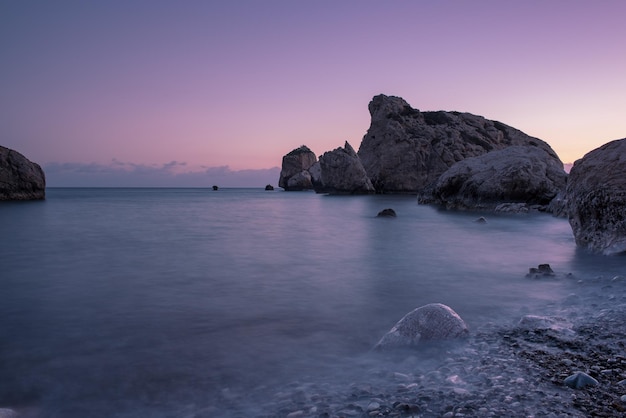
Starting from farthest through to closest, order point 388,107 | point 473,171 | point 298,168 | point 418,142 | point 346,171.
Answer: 1. point 298,168
2. point 388,107
3. point 418,142
4. point 346,171
5. point 473,171

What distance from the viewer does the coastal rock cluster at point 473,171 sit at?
10.9 metres

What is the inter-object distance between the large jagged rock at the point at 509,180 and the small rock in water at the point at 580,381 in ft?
84.4

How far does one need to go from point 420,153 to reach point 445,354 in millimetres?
70133

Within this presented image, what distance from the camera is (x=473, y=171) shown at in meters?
31.0

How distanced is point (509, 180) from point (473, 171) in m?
2.98

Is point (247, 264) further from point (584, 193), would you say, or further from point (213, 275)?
point (584, 193)

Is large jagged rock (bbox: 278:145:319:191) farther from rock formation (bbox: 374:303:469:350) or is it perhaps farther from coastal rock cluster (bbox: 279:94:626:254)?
rock formation (bbox: 374:303:469:350)

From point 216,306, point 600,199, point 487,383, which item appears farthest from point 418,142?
point 487,383

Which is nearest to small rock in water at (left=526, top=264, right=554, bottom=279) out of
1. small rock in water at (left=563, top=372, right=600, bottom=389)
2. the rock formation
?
the rock formation

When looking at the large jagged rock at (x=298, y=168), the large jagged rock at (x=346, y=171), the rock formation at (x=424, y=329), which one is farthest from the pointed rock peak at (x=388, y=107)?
the rock formation at (x=424, y=329)

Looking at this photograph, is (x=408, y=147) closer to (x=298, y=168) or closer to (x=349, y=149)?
(x=349, y=149)

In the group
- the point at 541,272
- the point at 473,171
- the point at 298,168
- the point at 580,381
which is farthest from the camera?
the point at 298,168

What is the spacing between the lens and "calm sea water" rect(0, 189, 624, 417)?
154 inches

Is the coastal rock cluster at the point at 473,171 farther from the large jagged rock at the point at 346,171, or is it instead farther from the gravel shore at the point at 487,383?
the gravel shore at the point at 487,383
